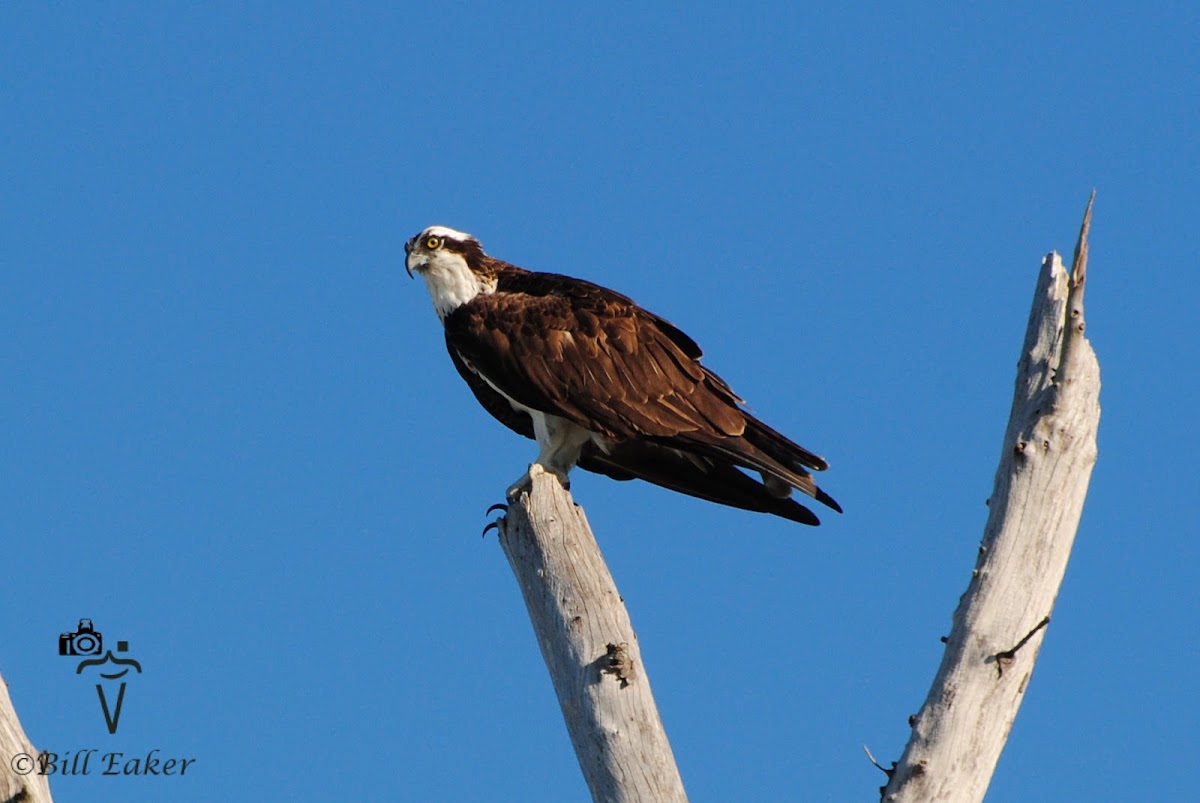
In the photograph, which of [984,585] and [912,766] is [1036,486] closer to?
[984,585]

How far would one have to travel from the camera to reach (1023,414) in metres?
5.41

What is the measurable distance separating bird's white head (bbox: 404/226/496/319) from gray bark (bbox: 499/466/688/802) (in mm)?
2488

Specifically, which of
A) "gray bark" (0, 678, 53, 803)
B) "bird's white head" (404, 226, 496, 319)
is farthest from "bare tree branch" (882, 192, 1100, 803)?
"bird's white head" (404, 226, 496, 319)

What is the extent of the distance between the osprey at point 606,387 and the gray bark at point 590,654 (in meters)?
1.63

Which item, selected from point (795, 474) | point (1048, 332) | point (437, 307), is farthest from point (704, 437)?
point (1048, 332)

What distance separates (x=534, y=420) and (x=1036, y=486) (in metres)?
3.44

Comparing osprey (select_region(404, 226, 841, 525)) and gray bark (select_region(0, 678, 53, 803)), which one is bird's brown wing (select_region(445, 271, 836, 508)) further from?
gray bark (select_region(0, 678, 53, 803))

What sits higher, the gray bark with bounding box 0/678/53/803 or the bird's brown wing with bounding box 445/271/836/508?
the bird's brown wing with bounding box 445/271/836/508

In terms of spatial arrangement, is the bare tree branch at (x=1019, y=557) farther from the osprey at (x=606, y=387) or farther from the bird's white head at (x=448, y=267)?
the bird's white head at (x=448, y=267)

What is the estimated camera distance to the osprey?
7.58 m

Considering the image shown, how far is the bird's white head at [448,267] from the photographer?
8328 mm

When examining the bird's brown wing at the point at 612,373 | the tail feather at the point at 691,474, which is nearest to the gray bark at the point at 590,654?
the bird's brown wing at the point at 612,373

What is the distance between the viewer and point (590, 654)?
5348 mm

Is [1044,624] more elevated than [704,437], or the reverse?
[704,437]
